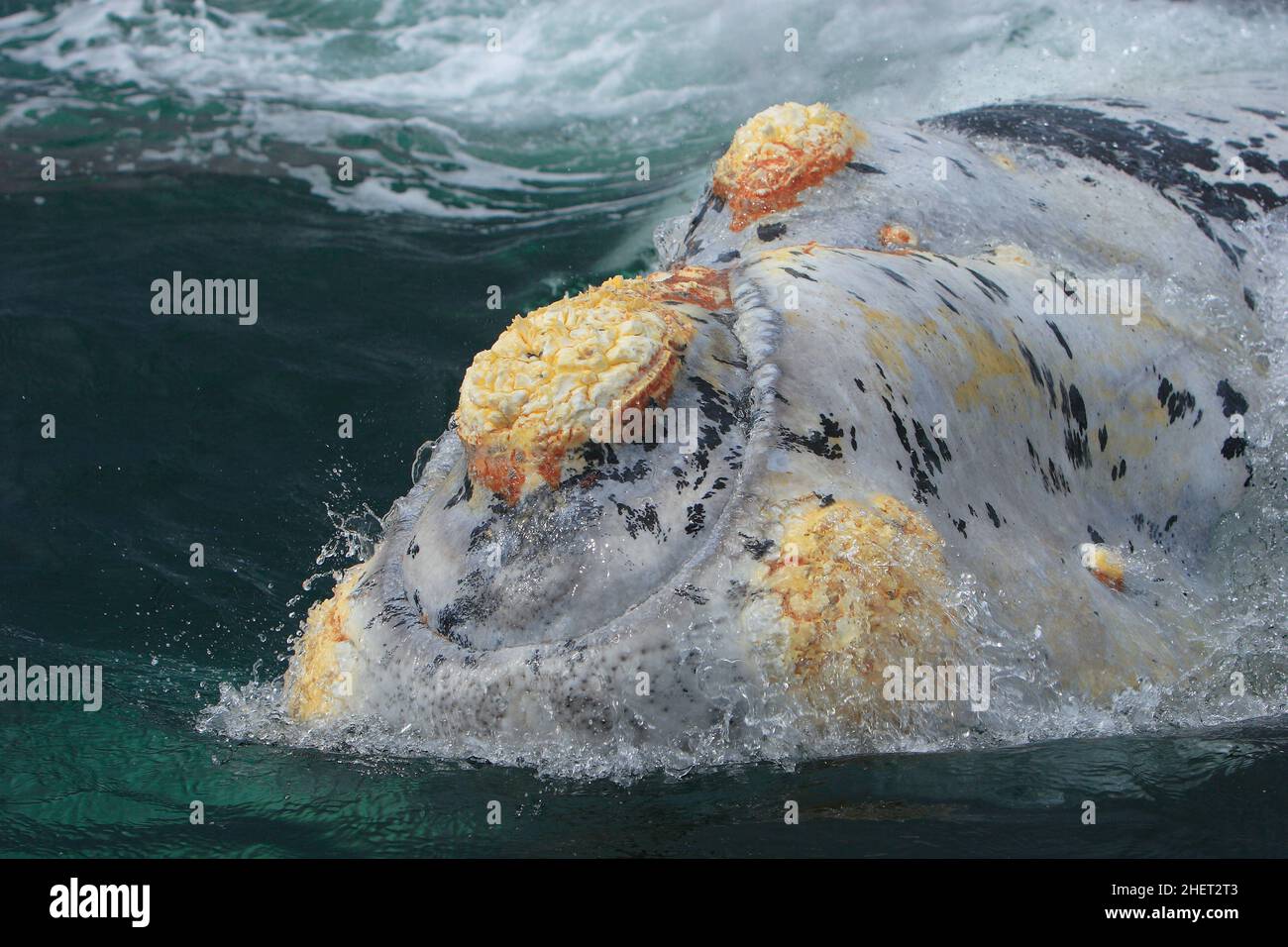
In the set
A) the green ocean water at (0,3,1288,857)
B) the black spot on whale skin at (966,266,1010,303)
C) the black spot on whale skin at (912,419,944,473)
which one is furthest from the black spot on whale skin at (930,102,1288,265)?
the green ocean water at (0,3,1288,857)

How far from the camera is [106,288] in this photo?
8.91 meters

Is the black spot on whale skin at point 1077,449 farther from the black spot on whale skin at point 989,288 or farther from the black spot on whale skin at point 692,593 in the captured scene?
the black spot on whale skin at point 692,593

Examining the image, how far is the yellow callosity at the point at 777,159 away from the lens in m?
5.35

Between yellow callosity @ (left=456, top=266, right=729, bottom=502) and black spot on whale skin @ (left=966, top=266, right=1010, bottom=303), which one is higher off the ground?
black spot on whale skin @ (left=966, top=266, right=1010, bottom=303)

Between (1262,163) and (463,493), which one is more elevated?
(1262,163)

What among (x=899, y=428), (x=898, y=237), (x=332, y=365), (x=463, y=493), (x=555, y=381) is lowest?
(x=463, y=493)

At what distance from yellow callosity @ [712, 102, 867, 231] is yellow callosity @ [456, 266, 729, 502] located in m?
1.49

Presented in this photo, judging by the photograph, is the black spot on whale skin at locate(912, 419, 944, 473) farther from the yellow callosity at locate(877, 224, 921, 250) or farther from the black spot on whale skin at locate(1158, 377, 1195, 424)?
the black spot on whale skin at locate(1158, 377, 1195, 424)

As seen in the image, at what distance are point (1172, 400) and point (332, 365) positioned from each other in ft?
16.0

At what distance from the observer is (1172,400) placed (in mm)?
5230

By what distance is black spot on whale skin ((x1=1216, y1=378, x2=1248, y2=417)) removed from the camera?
5.40 m

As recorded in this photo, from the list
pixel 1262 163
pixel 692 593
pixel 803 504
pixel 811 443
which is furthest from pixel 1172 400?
pixel 692 593

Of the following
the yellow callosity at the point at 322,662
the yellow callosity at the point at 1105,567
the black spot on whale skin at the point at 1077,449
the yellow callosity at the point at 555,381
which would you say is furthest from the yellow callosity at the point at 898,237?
the yellow callosity at the point at 322,662

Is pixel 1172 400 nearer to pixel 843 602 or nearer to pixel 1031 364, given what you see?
pixel 1031 364
